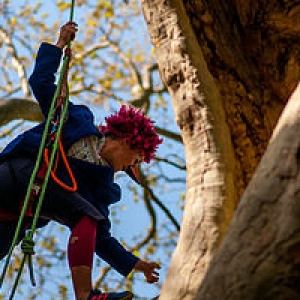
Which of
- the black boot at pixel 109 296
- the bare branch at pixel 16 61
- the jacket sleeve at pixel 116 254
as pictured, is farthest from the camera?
the bare branch at pixel 16 61

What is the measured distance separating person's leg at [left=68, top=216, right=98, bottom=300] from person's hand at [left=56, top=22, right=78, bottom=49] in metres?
0.95

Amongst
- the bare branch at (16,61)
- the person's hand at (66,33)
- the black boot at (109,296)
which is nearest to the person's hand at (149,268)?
the black boot at (109,296)

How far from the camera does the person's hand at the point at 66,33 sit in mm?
3766

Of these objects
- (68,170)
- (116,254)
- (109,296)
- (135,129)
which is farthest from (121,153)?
(109,296)

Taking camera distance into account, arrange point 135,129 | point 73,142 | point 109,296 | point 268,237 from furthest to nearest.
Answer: point 135,129 < point 73,142 < point 109,296 < point 268,237

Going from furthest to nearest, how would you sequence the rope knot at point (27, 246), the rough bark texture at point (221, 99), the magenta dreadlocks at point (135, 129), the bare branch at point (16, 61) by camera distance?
the bare branch at point (16, 61) → the magenta dreadlocks at point (135, 129) → the rope knot at point (27, 246) → the rough bark texture at point (221, 99)

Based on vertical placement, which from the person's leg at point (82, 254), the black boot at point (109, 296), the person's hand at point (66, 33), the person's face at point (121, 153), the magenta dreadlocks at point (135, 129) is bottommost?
the black boot at point (109, 296)

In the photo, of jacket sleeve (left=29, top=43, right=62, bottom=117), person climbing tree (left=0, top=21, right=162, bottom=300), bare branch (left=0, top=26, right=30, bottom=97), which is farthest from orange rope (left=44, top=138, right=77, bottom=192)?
bare branch (left=0, top=26, right=30, bottom=97)

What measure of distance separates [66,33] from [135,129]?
25.3 inches

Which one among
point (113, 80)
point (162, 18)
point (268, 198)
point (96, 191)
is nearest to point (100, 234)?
point (96, 191)

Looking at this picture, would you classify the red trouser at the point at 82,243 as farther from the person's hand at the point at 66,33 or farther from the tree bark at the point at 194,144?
the person's hand at the point at 66,33

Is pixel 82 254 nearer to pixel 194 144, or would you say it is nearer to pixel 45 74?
pixel 194 144

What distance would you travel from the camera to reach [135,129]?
389 centimetres

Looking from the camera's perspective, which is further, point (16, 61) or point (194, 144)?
point (16, 61)
